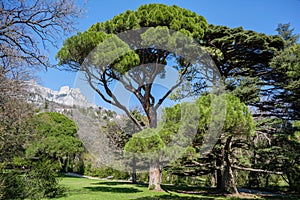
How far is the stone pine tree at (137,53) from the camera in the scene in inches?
330

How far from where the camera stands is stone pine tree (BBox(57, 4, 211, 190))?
27.5ft

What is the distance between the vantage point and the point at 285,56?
8531 mm

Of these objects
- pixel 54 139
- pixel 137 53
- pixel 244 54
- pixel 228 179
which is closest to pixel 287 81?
pixel 244 54

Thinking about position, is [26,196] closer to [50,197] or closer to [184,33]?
[50,197]

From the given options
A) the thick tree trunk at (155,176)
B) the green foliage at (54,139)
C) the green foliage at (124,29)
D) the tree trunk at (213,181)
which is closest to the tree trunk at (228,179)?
the thick tree trunk at (155,176)

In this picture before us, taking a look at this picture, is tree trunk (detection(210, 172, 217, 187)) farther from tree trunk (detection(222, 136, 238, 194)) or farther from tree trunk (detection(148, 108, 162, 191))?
tree trunk (detection(148, 108, 162, 191))

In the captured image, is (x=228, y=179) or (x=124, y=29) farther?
(x=228, y=179)

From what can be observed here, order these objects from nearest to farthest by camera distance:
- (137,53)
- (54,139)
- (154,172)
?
1. (137,53)
2. (154,172)
3. (54,139)

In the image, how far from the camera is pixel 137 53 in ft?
31.3

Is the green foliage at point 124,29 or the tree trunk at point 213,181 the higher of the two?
the green foliage at point 124,29

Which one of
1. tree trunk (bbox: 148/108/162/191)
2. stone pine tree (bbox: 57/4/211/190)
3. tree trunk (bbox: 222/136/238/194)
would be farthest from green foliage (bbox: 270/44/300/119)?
tree trunk (bbox: 148/108/162/191)

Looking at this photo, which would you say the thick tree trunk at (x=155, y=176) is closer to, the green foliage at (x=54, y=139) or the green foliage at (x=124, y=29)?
the green foliage at (x=124, y=29)

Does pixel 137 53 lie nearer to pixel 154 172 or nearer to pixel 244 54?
pixel 244 54

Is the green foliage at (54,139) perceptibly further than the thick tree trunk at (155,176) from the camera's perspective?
Yes
